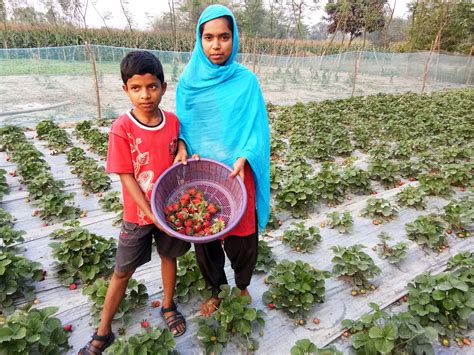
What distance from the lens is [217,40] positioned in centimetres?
160

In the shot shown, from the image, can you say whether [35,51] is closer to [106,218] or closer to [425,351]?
[106,218]

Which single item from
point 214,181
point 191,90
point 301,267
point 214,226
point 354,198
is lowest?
point 354,198

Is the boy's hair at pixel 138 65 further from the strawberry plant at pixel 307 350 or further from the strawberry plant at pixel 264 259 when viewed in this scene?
the strawberry plant at pixel 264 259

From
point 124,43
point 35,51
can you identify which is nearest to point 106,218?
point 35,51

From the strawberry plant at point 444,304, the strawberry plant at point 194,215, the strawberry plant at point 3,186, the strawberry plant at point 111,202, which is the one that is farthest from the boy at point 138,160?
the strawberry plant at point 3,186

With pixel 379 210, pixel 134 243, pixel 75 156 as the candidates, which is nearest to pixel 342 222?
pixel 379 210

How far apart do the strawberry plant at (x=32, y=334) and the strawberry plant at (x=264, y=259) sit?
134cm

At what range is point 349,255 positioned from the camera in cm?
259

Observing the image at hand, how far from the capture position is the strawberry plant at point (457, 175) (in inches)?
170

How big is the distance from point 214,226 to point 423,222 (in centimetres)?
231

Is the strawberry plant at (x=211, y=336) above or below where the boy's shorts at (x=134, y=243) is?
below

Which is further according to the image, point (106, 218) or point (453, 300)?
point (106, 218)

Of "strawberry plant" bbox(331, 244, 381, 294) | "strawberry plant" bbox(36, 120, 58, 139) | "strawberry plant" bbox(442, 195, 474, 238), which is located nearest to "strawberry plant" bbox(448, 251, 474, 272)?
"strawberry plant" bbox(331, 244, 381, 294)

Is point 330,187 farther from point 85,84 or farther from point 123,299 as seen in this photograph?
point 85,84
